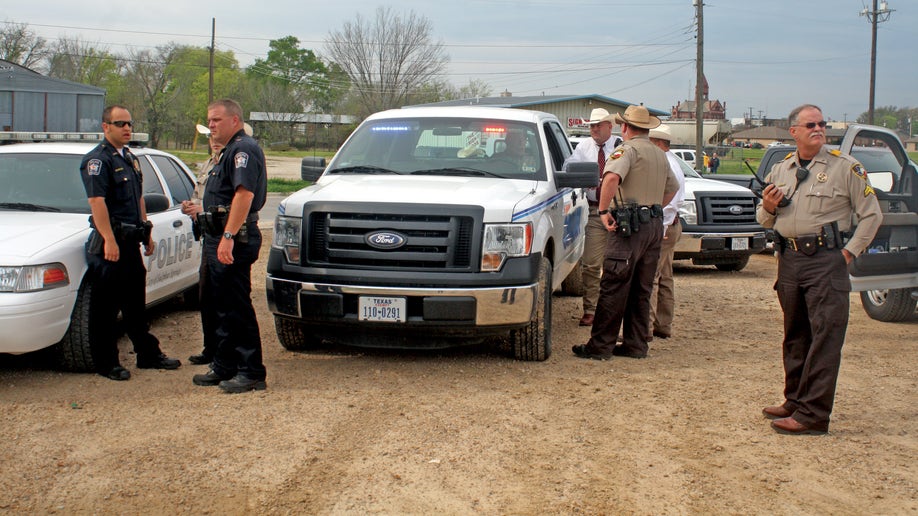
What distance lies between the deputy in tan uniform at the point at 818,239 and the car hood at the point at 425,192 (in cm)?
175

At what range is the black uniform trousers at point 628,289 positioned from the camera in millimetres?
6641

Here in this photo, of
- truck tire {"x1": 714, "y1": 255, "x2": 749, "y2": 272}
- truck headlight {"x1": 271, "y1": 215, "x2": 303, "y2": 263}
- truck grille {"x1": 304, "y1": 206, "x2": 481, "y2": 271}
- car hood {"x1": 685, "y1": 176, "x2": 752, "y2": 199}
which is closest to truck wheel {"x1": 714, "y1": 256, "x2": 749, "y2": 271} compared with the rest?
truck tire {"x1": 714, "y1": 255, "x2": 749, "y2": 272}

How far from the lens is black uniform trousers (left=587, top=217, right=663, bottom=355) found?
6641 mm

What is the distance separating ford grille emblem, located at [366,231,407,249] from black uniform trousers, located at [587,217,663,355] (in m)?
1.68

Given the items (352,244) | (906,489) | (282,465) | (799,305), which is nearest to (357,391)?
(352,244)

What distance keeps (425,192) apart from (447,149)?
1.07 meters

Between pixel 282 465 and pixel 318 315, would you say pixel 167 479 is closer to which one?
pixel 282 465

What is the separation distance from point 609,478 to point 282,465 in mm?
1579

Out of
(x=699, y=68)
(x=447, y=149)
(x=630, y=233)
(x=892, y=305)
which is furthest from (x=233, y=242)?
(x=699, y=68)

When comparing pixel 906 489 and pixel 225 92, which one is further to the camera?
pixel 225 92

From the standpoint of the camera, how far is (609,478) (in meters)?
4.29

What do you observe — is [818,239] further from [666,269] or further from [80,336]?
[80,336]

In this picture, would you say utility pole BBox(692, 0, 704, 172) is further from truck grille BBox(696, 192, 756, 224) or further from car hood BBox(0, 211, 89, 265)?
car hood BBox(0, 211, 89, 265)

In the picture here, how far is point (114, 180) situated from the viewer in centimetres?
595
